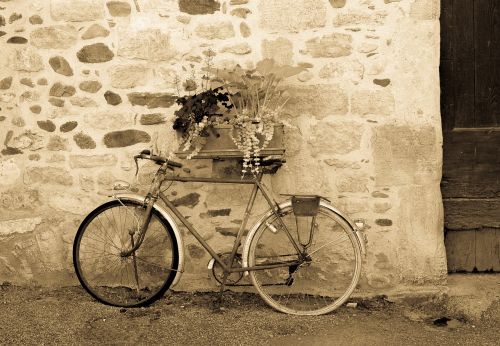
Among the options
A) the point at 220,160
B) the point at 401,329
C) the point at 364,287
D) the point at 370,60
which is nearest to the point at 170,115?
the point at 220,160

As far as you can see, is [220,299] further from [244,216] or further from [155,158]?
[155,158]

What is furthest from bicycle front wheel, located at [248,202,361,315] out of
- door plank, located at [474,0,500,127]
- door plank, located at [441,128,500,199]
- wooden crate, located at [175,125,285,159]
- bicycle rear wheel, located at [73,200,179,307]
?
door plank, located at [474,0,500,127]

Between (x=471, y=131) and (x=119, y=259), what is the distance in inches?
103

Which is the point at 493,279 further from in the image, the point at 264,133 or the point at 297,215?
the point at 264,133

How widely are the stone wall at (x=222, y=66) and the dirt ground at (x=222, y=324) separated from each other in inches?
10.5

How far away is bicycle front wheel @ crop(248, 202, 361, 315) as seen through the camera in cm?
430

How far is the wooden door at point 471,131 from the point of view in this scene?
450cm

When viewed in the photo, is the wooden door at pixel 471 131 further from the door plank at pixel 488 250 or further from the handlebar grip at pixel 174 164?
the handlebar grip at pixel 174 164

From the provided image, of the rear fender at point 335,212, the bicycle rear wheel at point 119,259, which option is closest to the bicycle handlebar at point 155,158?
the bicycle rear wheel at point 119,259

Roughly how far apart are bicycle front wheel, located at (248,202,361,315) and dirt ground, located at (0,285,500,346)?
0.46ft

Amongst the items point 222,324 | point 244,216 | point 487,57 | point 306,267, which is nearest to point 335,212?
point 306,267

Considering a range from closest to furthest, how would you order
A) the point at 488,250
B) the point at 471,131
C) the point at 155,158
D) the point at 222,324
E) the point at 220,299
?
the point at 222,324 < the point at 155,158 < the point at 220,299 < the point at 471,131 < the point at 488,250

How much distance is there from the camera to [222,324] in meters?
4.12

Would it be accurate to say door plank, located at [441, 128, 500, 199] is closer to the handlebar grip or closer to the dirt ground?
the dirt ground
